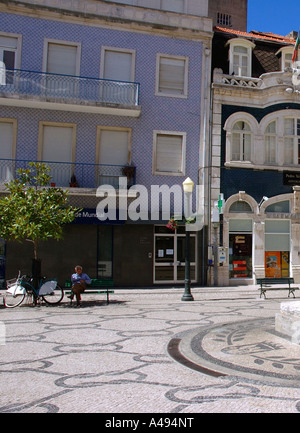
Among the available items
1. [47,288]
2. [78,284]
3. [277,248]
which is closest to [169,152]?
[277,248]

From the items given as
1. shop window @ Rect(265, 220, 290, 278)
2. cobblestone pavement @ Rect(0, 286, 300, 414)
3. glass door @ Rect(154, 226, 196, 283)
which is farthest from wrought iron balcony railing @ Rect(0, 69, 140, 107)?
cobblestone pavement @ Rect(0, 286, 300, 414)

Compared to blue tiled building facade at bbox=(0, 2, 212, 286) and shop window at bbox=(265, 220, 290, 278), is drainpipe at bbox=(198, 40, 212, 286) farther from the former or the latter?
shop window at bbox=(265, 220, 290, 278)

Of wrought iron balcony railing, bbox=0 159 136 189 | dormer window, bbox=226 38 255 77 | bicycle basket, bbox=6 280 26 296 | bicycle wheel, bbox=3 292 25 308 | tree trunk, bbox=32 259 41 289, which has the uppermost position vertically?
dormer window, bbox=226 38 255 77

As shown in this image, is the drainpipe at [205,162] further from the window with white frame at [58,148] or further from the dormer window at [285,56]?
the window with white frame at [58,148]

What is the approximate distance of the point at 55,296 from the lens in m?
14.6

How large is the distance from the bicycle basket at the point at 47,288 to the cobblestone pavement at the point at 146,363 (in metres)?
1.54

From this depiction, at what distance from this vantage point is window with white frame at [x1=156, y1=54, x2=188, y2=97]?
20.5m

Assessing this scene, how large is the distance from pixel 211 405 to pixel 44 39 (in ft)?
59.7

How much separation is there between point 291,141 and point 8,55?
1380 cm

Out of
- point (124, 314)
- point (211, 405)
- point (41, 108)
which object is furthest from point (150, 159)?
point (211, 405)

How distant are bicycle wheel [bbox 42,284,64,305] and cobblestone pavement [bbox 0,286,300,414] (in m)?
1.81

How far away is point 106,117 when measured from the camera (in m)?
19.6
